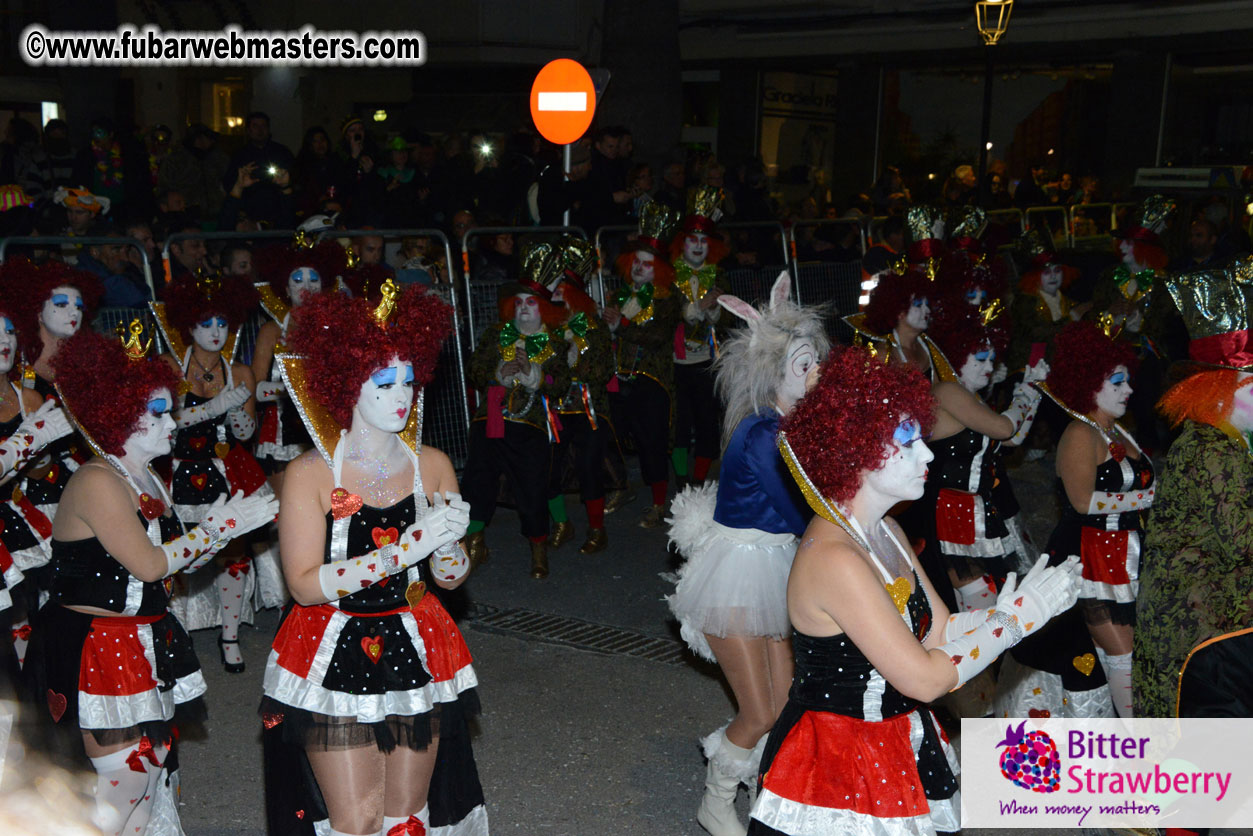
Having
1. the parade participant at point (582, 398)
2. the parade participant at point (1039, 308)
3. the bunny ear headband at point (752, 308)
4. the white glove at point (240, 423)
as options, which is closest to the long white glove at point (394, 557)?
the bunny ear headband at point (752, 308)

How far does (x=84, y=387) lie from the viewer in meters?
4.16

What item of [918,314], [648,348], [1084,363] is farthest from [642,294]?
[1084,363]

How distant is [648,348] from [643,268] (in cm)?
59

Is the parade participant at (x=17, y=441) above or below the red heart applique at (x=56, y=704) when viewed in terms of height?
above

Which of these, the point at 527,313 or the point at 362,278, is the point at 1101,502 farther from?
the point at 362,278

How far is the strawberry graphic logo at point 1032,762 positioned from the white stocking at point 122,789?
10.8 ft

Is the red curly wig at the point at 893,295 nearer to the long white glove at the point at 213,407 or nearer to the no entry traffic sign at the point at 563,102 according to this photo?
the long white glove at the point at 213,407

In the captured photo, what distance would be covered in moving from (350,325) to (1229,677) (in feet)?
9.85

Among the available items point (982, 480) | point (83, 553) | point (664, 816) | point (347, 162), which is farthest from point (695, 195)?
point (83, 553)

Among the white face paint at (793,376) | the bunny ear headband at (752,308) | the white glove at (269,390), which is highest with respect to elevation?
the bunny ear headband at (752,308)

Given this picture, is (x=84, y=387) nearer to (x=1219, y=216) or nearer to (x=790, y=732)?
(x=790, y=732)

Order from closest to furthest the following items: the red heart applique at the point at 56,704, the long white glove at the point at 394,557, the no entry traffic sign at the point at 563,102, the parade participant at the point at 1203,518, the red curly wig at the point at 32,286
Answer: the long white glove at the point at 394,557 < the parade participant at the point at 1203,518 < the red heart applique at the point at 56,704 < the red curly wig at the point at 32,286 < the no entry traffic sign at the point at 563,102

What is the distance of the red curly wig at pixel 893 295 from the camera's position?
21.4 ft

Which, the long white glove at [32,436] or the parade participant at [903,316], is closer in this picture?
the long white glove at [32,436]
